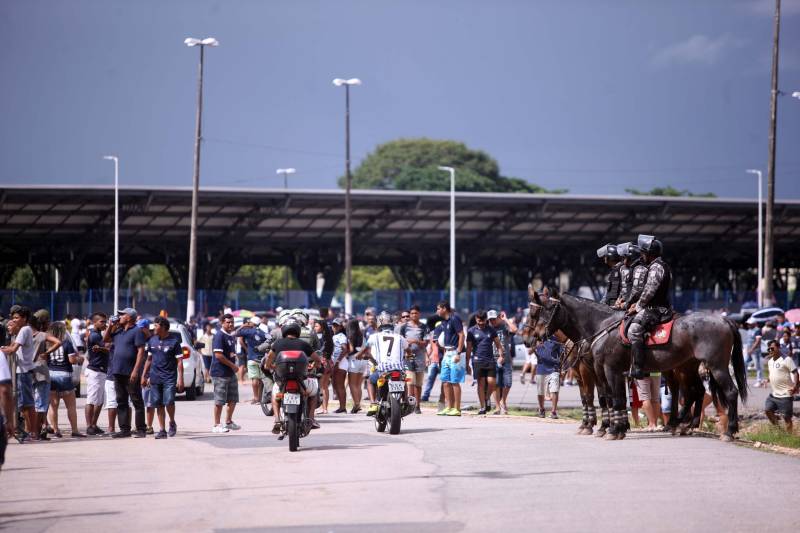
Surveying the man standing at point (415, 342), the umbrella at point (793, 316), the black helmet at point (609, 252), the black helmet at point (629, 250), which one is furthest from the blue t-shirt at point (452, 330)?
the umbrella at point (793, 316)

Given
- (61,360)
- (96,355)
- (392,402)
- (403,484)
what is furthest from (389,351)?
(403,484)

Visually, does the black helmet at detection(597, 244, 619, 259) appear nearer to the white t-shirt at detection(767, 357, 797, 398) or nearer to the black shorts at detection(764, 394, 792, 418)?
the white t-shirt at detection(767, 357, 797, 398)

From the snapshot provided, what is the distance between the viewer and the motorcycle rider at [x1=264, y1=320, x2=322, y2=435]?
638 inches

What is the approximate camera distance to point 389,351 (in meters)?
18.5

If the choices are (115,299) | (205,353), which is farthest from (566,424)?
(115,299)

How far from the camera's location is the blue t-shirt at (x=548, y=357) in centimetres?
2223

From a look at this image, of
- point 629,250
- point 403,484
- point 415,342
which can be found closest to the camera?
point 403,484

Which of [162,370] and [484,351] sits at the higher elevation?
[484,351]

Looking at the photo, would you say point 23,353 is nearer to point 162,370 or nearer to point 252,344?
point 162,370

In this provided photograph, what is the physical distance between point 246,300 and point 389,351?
37432 millimetres

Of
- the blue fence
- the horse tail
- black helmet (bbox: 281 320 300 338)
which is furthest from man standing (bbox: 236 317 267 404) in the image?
the blue fence

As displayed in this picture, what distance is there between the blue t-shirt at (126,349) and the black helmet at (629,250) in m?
7.29

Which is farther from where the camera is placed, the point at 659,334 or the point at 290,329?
the point at 290,329

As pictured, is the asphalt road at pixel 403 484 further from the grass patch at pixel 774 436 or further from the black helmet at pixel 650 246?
the black helmet at pixel 650 246
